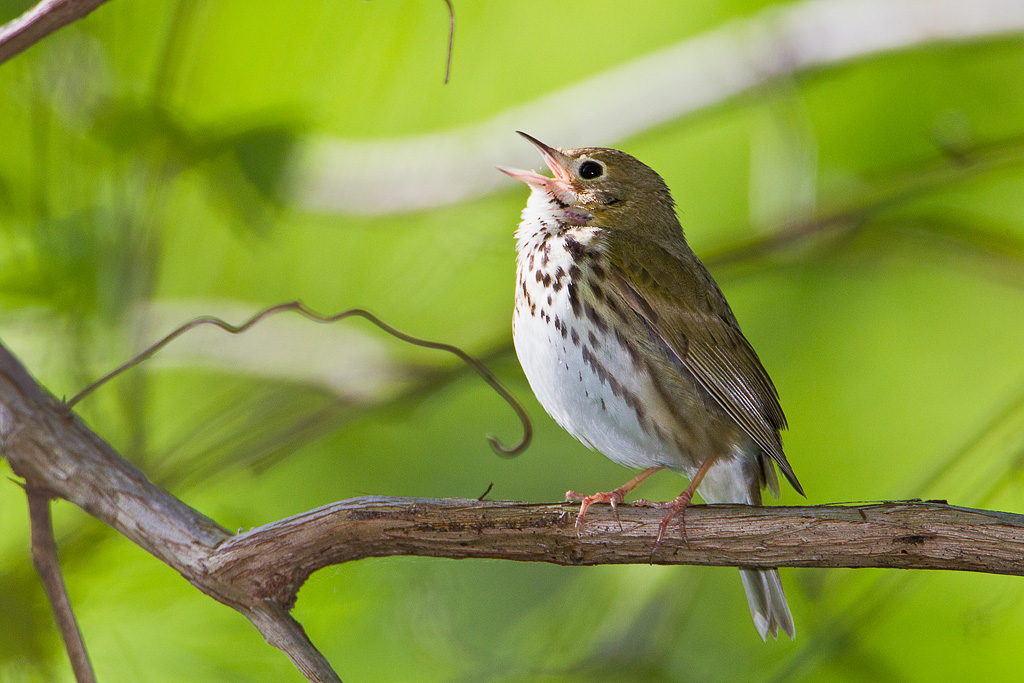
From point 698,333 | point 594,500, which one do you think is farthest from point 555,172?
point 594,500

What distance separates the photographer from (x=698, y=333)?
59.8 inches

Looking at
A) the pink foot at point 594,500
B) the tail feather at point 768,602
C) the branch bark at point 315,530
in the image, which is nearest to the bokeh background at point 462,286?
the tail feather at point 768,602

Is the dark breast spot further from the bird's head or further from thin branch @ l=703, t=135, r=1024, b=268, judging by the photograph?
thin branch @ l=703, t=135, r=1024, b=268

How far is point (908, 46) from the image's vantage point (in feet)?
6.49

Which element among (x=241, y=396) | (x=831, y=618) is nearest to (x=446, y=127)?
(x=241, y=396)

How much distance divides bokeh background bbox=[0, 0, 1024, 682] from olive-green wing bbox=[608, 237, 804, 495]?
22.2 inches

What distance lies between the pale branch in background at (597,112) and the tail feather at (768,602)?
1086mm

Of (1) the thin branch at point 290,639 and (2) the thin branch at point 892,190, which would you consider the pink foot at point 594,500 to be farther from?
(2) the thin branch at point 892,190

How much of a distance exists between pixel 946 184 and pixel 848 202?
0.71 ft

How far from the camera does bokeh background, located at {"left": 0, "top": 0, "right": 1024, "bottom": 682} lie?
177 centimetres

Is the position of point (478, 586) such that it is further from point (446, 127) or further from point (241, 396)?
point (446, 127)

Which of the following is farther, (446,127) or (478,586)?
(446,127)

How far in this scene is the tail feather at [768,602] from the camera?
1612 millimetres

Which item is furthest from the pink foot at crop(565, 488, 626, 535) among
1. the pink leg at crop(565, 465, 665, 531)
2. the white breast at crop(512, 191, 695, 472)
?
the white breast at crop(512, 191, 695, 472)
